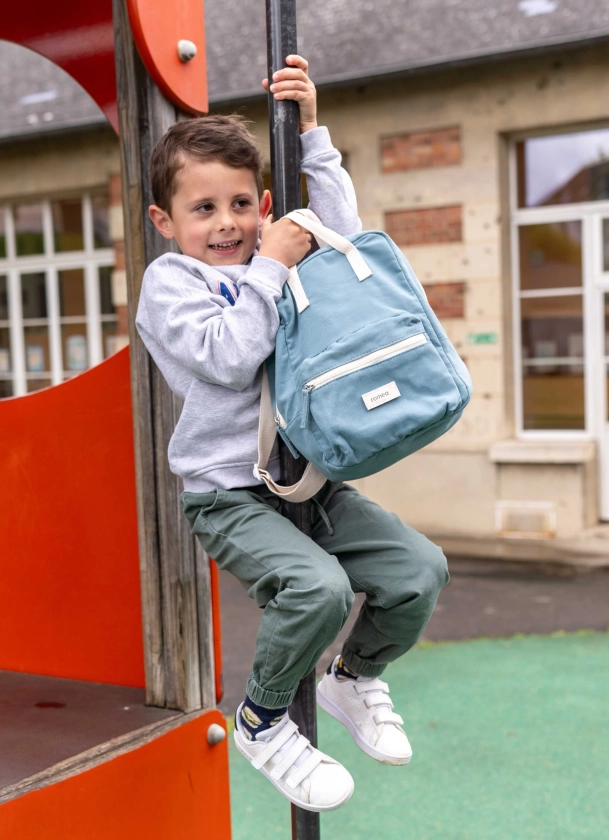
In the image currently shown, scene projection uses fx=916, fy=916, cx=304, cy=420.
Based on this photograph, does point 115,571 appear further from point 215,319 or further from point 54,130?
point 54,130

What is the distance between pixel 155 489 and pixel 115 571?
0.31m

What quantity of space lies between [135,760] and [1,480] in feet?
3.40

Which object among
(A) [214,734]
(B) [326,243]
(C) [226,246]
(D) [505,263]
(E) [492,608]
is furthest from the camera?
(D) [505,263]

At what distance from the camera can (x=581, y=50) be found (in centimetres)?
671

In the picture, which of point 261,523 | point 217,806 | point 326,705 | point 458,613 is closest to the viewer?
point 261,523

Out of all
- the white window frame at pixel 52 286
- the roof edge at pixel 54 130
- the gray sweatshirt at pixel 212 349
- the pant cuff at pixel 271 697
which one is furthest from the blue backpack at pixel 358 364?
the white window frame at pixel 52 286

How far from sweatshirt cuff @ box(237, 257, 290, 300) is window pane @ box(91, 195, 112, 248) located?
293 inches

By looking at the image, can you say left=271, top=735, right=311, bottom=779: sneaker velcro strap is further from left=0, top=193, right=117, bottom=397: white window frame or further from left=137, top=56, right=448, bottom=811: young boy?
left=0, top=193, right=117, bottom=397: white window frame

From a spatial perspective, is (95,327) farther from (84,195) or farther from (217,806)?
(217,806)

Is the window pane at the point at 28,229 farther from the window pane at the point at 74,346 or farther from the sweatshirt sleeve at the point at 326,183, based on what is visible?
the sweatshirt sleeve at the point at 326,183

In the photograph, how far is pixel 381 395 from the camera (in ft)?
5.06

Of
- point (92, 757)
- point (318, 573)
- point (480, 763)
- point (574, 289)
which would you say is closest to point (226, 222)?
point (318, 573)

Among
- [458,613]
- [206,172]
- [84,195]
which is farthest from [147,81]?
[84,195]

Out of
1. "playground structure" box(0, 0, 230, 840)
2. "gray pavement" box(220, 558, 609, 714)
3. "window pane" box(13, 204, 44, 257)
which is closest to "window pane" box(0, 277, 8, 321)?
"window pane" box(13, 204, 44, 257)
